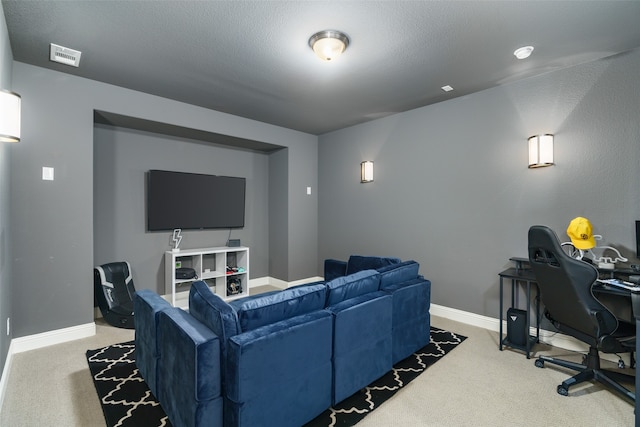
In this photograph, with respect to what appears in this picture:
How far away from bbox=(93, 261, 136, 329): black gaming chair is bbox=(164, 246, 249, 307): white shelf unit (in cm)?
52

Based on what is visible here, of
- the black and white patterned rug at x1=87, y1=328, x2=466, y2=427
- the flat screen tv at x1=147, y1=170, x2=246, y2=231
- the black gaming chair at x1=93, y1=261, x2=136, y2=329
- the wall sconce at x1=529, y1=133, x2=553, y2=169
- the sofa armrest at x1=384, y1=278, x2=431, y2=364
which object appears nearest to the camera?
the black and white patterned rug at x1=87, y1=328, x2=466, y2=427

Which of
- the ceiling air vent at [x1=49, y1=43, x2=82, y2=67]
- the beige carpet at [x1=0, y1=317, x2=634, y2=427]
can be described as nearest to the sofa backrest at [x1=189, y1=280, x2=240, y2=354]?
the beige carpet at [x1=0, y1=317, x2=634, y2=427]

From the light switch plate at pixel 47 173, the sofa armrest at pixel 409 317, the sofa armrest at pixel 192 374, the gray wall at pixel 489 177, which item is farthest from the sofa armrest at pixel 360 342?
the light switch plate at pixel 47 173

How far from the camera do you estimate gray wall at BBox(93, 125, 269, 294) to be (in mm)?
3994

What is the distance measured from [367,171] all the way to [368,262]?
1614mm

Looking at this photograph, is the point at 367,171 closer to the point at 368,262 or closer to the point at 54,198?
the point at 368,262

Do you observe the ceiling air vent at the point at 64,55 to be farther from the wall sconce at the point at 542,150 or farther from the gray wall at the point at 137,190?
the wall sconce at the point at 542,150

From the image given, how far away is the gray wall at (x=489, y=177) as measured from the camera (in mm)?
2820

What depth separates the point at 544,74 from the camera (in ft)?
10.5

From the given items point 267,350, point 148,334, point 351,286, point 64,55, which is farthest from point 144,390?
point 64,55

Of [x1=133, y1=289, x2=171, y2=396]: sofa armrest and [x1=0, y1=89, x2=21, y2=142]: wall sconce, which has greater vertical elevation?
[x1=0, y1=89, x2=21, y2=142]: wall sconce

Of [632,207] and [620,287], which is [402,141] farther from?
[620,287]

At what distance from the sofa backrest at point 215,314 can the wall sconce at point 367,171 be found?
3.30 meters

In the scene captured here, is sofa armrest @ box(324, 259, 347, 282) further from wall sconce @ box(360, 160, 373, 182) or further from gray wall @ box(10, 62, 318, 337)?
gray wall @ box(10, 62, 318, 337)
